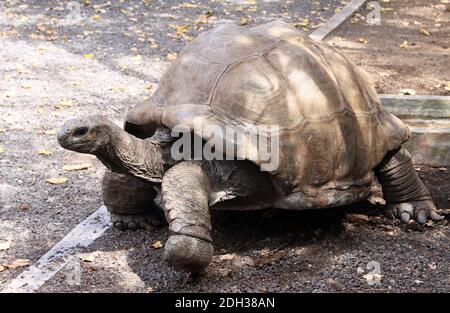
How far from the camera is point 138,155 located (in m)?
4.46

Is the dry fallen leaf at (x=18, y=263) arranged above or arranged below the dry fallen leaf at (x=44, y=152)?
above

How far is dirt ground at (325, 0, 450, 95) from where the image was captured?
825 cm

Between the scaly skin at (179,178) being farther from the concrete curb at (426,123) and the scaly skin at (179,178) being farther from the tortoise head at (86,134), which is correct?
the concrete curb at (426,123)

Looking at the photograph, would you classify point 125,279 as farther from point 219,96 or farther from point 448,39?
point 448,39

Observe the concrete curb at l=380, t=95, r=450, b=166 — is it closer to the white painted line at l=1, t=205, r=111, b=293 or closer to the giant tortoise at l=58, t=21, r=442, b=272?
the giant tortoise at l=58, t=21, r=442, b=272

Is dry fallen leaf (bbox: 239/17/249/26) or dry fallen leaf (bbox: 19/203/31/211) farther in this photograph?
dry fallen leaf (bbox: 239/17/249/26)

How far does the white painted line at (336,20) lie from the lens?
10102mm

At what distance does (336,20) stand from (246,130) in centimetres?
715

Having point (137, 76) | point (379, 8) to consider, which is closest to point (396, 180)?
point (137, 76)

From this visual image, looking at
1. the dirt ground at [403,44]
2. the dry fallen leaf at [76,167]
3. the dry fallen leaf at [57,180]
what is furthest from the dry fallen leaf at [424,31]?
the dry fallen leaf at [57,180]

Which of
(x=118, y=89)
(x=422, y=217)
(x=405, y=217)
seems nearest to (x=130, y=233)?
(x=405, y=217)

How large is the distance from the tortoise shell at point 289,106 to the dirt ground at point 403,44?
124 inches

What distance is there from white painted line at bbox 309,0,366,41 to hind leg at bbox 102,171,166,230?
5.11 metres

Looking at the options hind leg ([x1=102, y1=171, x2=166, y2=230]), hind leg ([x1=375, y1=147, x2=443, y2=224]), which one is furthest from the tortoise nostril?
hind leg ([x1=375, y1=147, x2=443, y2=224])
